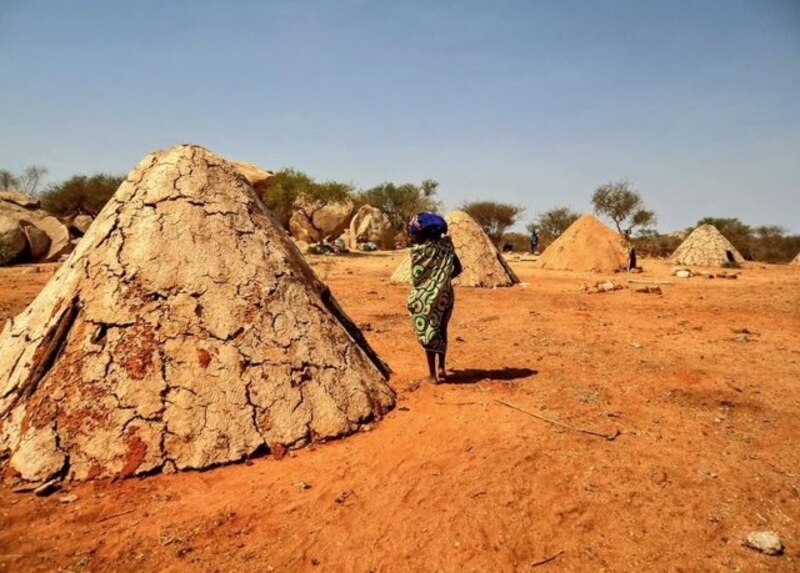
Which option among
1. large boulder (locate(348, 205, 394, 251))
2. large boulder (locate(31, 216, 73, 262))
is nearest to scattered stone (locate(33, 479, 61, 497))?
large boulder (locate(31, 216, 73, 262))

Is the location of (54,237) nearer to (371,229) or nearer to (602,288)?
(371,229)

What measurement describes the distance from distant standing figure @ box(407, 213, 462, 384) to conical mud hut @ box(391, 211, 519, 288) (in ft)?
24.0

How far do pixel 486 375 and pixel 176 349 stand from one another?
3104mm

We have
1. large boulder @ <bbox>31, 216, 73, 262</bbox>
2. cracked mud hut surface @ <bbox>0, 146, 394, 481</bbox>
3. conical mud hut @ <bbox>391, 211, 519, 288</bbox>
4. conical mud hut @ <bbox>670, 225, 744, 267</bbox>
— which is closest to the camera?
cracked mud hut surface @ <bbox>0, 146, 394, 481</bbox>

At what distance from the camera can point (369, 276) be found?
1478 centimetres

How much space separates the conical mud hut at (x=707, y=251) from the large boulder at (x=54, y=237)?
23.7 m

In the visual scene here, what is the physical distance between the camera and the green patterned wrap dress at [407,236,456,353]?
456 cm

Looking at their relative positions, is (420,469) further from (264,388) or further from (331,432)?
(264,388)

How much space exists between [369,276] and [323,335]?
35.8 ft

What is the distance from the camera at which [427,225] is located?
15.3 ft

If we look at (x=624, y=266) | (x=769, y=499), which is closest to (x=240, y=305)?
(x=769, y=499)

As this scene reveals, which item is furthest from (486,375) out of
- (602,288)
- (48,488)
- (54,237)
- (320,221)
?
(320,221)

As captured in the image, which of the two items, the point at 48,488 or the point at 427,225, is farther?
the point at 427,225

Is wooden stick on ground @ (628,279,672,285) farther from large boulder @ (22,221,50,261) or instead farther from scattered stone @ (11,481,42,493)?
large boulder @ (22,221,50,261)
